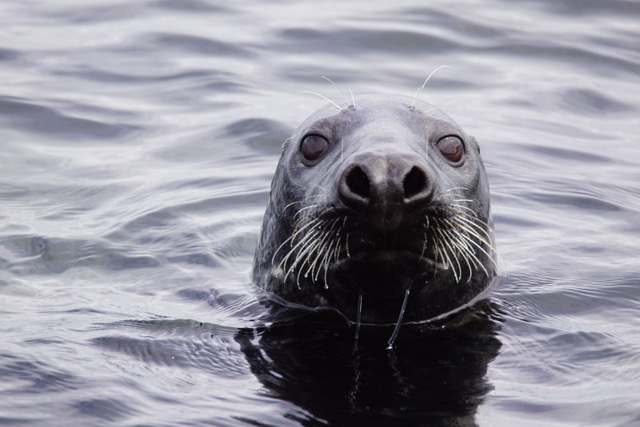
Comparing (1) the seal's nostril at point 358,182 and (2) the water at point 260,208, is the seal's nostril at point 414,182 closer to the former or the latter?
(1) the seal's nostril at point 358,182

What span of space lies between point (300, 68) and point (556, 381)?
7.29m

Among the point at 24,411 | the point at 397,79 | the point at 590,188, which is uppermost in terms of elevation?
the point at 397,79

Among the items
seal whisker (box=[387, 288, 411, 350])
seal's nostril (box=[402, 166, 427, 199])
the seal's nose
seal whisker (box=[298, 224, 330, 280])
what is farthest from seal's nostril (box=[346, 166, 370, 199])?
seal whisker (box=[387, 288, 411, 350])

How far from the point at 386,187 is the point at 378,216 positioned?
0.46 feet

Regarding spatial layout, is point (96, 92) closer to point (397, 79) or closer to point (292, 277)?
point (397, 79)

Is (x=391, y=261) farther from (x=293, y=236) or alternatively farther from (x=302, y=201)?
(x=302, y=201)

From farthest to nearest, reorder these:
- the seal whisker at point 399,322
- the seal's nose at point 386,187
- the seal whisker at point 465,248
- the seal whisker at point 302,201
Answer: the seal whisker at point 399,322 → the seal whisker at point 302,201 → the seal whisker at point 465,248 → the seal's nose at point 386,187

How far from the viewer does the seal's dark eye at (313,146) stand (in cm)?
568

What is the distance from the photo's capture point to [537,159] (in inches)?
378

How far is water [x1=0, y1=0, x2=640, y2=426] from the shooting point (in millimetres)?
4891

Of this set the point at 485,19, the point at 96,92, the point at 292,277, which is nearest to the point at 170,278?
the point at 292,277

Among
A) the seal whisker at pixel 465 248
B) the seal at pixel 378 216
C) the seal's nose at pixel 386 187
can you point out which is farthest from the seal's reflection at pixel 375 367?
the seal's nose at pixel 386 187

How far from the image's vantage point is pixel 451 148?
5.69 meters

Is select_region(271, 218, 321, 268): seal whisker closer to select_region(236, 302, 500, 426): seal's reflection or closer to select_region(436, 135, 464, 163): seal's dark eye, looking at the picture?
select_region(236, 302, 500, 426): seal's reflection
